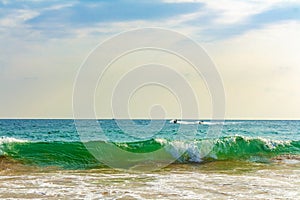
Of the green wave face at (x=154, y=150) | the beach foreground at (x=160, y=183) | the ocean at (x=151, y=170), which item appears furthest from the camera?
the green wave face at (x=154, y=150)

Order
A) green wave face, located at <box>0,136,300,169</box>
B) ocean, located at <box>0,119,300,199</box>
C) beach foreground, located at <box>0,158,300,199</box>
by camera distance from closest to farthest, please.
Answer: beach foreground, located at <box>0,158,300,199</box> < ocean, located at <box>0,119,300,199</box> < green wave face, located at <box>0,136,300,169</box>

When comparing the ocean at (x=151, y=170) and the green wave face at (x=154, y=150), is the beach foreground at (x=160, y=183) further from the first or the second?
the green wave face at (x=154, y=150)

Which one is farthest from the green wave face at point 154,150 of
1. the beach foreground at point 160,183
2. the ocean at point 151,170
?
the beach foreground at point 160,183

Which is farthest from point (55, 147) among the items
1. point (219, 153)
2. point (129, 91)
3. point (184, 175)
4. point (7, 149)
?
point (129, 91)

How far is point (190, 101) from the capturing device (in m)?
14.0

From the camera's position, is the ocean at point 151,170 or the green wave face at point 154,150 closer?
the ocean at point 151,170

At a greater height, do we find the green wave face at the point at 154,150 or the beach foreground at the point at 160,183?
the green wave face at the point at 154,150

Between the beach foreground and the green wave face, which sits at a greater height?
the green wave face

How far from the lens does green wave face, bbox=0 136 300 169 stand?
20.4 m

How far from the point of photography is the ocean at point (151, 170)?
11.6m

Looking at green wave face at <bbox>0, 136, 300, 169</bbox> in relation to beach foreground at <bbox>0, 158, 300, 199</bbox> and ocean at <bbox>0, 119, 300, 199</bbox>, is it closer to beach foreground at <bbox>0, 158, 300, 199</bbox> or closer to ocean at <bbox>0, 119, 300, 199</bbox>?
ocean at <bbox>0, 119, 300, 199</bbox>

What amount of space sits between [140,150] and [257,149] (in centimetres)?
655

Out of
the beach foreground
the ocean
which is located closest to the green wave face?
the ocean

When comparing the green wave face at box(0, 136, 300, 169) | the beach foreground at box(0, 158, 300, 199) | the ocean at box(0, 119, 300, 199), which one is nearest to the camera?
the beach foreground at box(0, 158, 300, 199)
